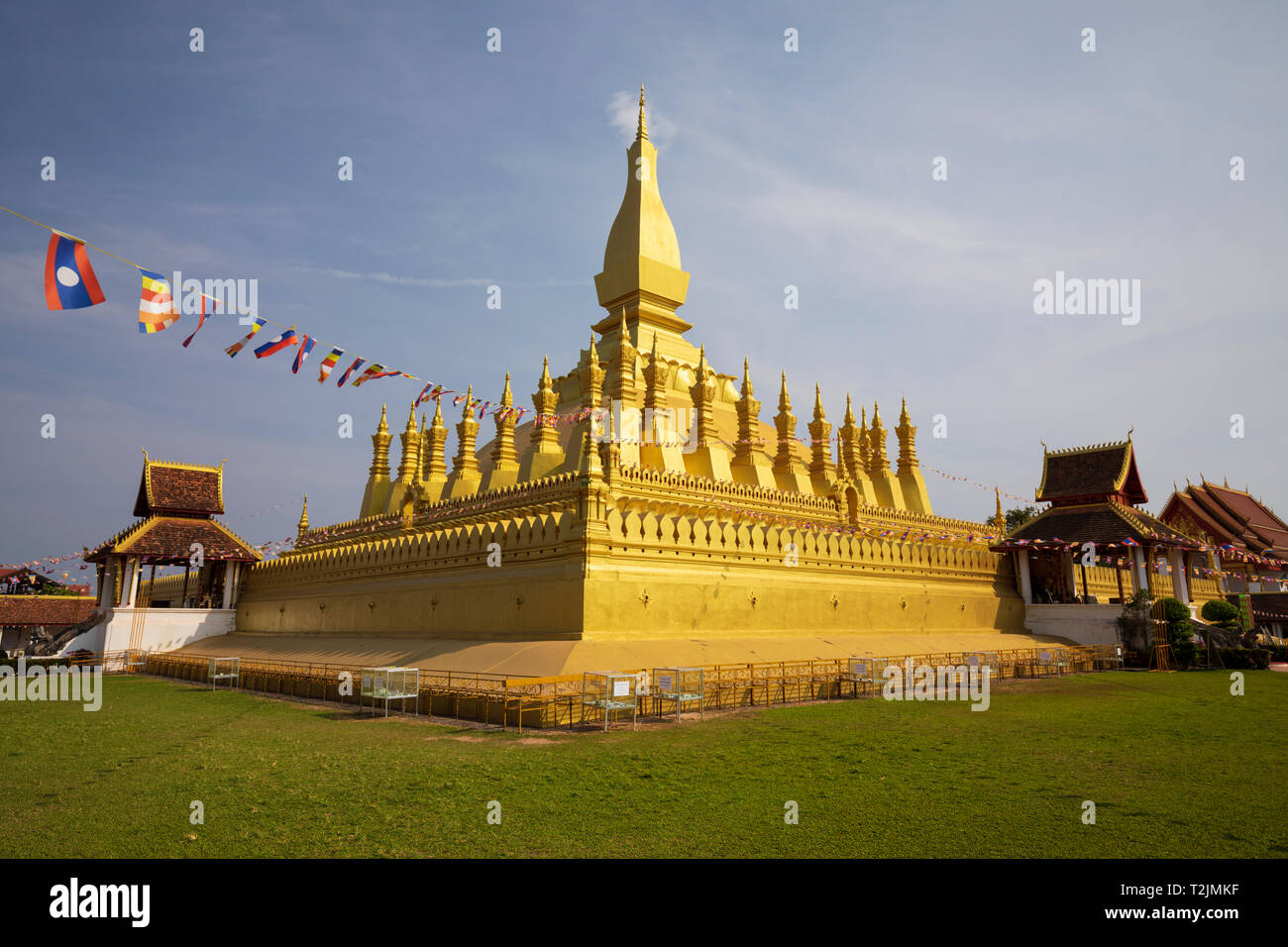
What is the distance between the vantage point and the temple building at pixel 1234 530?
4059 cm

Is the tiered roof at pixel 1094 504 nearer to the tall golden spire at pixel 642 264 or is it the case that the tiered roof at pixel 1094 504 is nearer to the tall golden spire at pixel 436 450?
the tall golden spire at pixel 642 264

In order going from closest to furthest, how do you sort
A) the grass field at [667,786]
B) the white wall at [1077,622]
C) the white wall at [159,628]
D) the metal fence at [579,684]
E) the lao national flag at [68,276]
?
1. the grass field at [667,786]
2. the lao national flag at [68,276]
3. the metal fence at [579,684]
4. the white wall at [1077,622]
5. the white wall at [159,628]

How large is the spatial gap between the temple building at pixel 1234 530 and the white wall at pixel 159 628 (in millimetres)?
45590

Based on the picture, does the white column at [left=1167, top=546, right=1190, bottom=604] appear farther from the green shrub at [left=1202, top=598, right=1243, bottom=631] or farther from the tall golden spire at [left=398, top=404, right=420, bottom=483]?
the tall golden spire at [left=398, top=404, right=420, bottom=483]

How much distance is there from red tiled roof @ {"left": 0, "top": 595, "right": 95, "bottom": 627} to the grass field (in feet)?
93.4

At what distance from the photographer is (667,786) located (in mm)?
8703

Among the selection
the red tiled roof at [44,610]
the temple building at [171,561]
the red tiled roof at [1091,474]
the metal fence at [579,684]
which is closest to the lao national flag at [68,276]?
the metal fence at [579,684]

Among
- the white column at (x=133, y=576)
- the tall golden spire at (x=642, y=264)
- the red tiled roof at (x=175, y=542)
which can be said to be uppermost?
the tall golden spire at (x=642, y=264)

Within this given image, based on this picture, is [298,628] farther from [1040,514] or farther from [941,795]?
[1040,514]

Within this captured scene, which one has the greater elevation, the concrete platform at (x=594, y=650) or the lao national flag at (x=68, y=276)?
the lao national flag at (x=68, y=276)

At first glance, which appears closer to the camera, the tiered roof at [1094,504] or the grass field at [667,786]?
the grass field at [667,786]

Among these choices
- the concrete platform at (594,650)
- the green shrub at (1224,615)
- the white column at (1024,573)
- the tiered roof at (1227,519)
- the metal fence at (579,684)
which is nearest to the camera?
the metal fence at (579,684)

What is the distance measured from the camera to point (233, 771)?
955cm

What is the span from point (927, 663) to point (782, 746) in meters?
12.1
